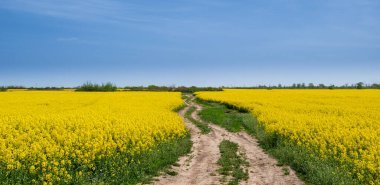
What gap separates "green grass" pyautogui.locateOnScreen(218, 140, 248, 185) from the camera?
476 inches

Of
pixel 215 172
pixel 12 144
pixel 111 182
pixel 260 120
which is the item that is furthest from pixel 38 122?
pixel 260 120

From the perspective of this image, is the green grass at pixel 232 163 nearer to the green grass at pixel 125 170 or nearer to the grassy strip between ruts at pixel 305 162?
the grassy strip between ruts at pixel 305 162

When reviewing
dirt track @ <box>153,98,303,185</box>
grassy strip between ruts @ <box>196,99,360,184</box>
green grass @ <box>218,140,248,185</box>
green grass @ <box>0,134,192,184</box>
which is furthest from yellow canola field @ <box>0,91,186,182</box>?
grassy strip between ruts @ <box>196,99,360,184</box>

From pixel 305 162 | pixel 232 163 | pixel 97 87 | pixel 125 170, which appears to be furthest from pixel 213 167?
pixel 97 87

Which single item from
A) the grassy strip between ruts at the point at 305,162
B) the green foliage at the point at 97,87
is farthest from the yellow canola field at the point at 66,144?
the green foliage at the point at 97,87

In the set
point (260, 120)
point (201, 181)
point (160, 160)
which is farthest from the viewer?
point (260, 120)

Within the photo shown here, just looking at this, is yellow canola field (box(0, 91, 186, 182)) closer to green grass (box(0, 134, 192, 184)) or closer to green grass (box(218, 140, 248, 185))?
green grass (box(0, 134, 192, 184))

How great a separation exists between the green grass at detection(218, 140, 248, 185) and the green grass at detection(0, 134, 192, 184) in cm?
177

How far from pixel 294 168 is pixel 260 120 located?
402 inches

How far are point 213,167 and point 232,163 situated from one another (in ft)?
2.79

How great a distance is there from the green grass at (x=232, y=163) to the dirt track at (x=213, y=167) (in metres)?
0.21

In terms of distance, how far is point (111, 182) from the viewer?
10836mm

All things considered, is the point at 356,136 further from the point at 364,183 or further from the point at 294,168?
the point at 364,183

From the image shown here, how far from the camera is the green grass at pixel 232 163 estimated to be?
39.6ft
